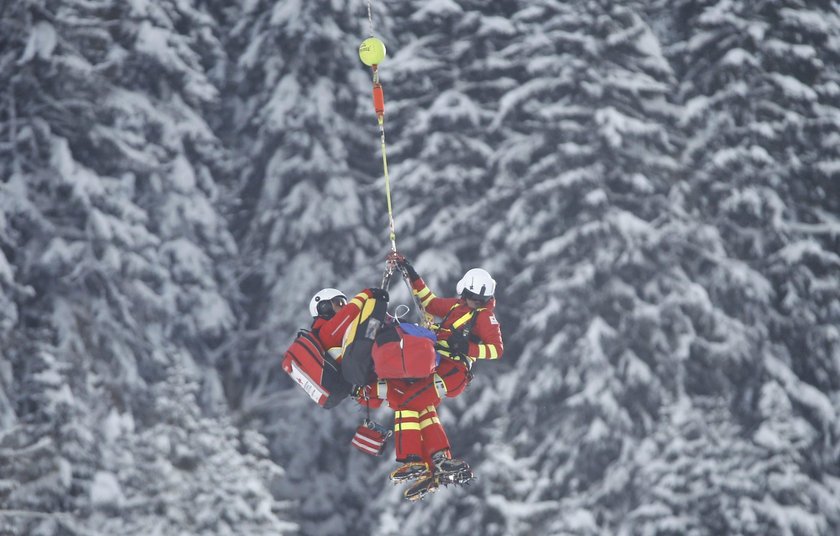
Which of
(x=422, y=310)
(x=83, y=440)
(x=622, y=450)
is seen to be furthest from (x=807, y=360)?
(x=422, y=310)

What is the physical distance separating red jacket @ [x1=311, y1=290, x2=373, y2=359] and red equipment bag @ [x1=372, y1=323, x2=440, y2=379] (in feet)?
1.12

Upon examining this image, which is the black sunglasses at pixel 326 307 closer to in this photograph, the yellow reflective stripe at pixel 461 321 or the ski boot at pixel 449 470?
the yellow reflective stripe at pixel 461 321

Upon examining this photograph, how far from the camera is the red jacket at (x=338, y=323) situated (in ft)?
53.2

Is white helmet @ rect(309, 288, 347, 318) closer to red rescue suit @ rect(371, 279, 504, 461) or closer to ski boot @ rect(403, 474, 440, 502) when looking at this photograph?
red rescue suit @ rect(371, 279, 504, 461)

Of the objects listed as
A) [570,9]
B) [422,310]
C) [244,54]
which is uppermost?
[422,310]

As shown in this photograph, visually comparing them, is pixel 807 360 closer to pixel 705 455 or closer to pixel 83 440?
pixel 705 455

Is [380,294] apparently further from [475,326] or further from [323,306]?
[475,326]

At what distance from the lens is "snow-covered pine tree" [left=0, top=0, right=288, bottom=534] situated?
1162 inches

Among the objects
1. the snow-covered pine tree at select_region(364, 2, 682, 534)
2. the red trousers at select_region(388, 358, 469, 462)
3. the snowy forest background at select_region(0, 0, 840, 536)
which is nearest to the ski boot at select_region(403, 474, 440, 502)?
the red trousers at select_region(388, 358, 469, 462)

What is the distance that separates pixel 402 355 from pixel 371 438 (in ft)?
3.97

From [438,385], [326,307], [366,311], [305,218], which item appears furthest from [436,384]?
[305,218]

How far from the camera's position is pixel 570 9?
35812 mm

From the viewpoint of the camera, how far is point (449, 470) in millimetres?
16297

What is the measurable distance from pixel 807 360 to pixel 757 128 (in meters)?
4.62
